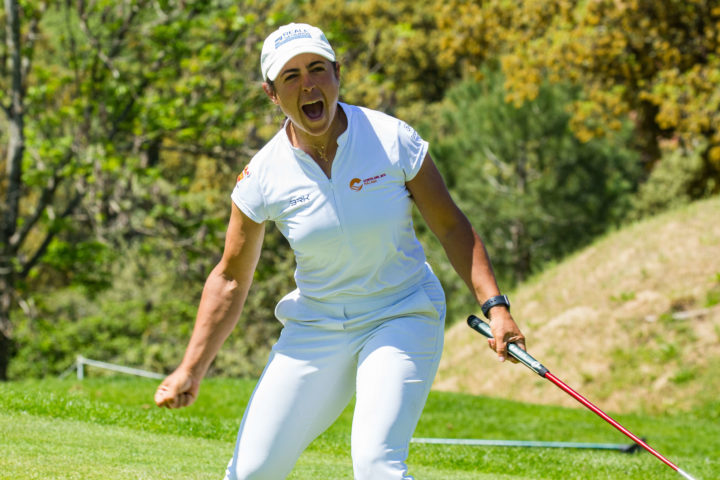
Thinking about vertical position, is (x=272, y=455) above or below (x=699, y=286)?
above

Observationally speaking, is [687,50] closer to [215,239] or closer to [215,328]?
[215,239]

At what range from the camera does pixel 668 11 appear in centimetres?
1669

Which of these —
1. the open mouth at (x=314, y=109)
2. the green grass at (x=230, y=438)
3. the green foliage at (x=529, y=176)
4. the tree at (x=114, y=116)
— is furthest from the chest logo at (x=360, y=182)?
the green foliage at (x=529, y=176)

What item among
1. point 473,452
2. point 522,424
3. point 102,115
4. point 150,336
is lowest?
point 150,336

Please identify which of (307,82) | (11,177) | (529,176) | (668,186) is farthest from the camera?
(529,176)

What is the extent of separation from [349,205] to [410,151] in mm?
366

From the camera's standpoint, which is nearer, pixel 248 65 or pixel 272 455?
pixel 272 455

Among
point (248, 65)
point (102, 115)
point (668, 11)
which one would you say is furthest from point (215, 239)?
point (668, 11)

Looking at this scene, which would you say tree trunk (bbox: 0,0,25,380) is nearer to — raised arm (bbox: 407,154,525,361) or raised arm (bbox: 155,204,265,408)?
raised arm (bbox: 155,204,265,408)

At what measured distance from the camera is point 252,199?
13.1 ft

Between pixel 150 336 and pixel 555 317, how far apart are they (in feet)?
39.3

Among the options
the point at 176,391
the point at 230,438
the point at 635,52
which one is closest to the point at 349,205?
the point at 176,391

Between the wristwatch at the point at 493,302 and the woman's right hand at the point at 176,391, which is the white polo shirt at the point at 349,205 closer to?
the wristwatch at the point at 493,302

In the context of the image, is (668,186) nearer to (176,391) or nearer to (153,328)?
(153,328)
